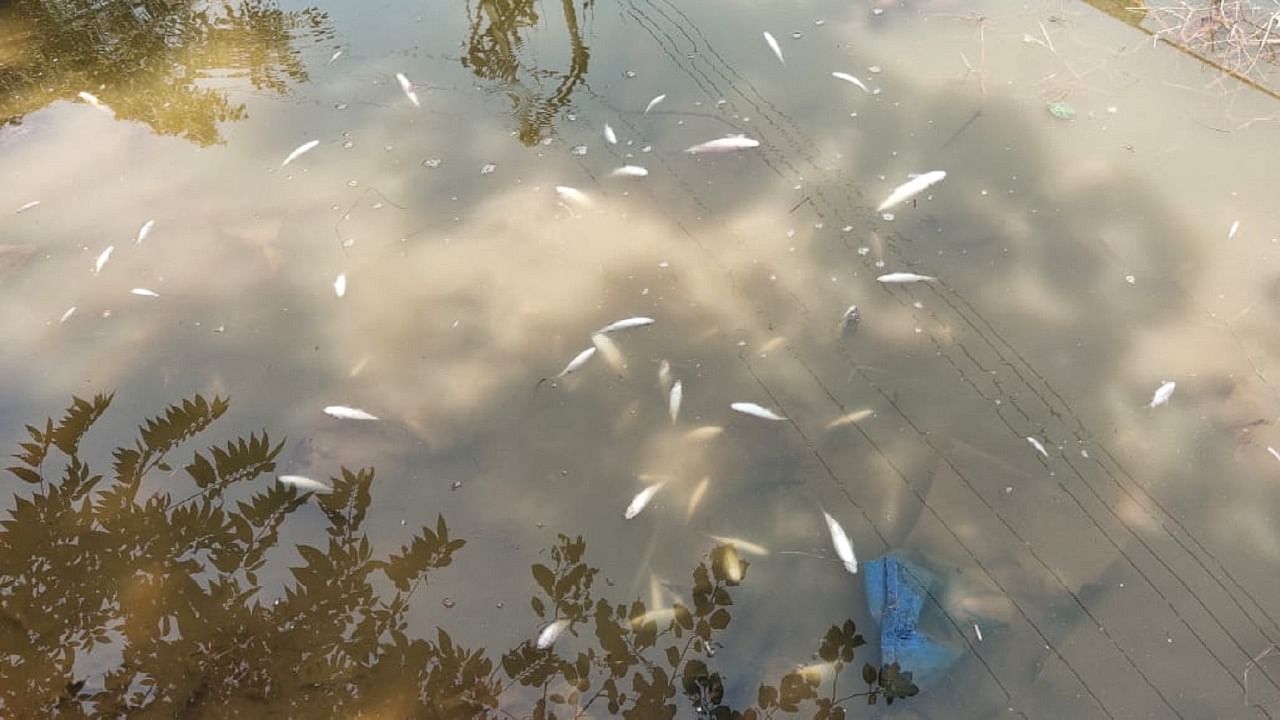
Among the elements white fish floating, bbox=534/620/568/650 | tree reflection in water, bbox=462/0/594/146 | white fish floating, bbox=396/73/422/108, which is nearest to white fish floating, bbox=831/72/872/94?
tree reflection in water, bbox=462/0/594/146

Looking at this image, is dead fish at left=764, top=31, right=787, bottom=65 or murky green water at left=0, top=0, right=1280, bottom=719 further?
dead fish at left=764, top=31, right=787, bottom=65

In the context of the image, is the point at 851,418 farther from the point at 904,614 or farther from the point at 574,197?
the point at 574,197

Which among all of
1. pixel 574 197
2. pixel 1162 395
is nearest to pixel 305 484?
pixel 574 197

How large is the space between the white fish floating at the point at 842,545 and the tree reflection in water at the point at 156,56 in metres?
4.05

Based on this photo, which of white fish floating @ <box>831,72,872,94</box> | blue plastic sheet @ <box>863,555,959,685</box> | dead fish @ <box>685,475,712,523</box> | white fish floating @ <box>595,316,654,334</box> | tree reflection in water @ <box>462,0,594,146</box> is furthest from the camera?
tree reflection in water @ <box>462,0,594,146</box>

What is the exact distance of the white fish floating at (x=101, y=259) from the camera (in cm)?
382

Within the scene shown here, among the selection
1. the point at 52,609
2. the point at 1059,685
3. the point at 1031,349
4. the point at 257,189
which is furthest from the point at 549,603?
the point at 257,189

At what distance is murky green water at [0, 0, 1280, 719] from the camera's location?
2.56 m

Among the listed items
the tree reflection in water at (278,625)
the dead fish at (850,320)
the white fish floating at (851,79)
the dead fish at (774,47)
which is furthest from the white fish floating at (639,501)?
the dead fish at (774,47)

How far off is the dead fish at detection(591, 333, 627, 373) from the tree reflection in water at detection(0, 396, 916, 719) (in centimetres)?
80

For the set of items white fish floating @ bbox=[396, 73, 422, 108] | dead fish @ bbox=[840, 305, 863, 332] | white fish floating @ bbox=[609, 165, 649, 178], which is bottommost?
dead fish @ bbox=[840, 305, 863, 332]

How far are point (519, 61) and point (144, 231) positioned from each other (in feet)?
7.63

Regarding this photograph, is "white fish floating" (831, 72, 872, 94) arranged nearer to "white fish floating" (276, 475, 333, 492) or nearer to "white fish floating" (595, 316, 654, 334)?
"white fish floating" (595, 316, 654, 334)

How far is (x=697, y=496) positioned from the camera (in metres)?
2.88
